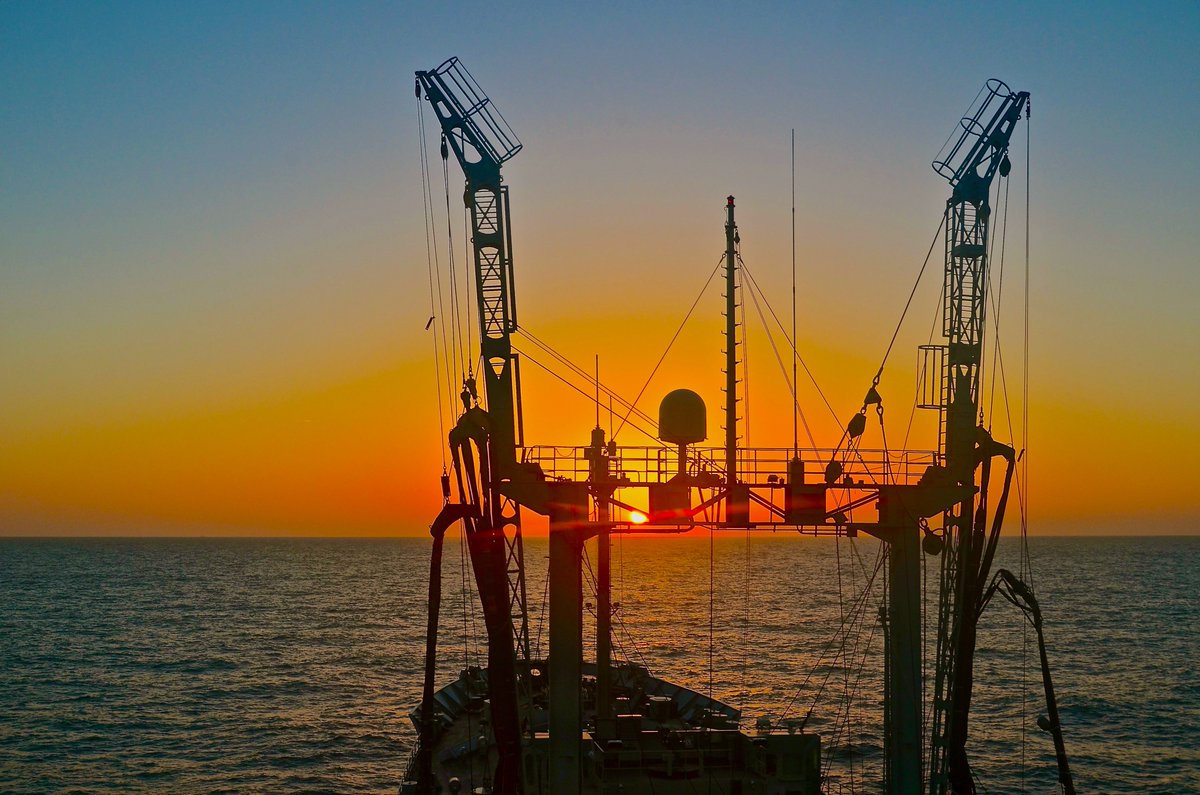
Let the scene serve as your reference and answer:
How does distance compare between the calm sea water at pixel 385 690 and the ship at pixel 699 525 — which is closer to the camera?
the ship at pixel 699 525

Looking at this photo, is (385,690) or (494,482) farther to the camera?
(385,690)

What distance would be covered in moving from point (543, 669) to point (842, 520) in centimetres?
3418

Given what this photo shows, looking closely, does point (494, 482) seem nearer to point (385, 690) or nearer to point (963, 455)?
point (963, 455)

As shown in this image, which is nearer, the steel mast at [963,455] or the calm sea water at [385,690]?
the steel mast at [963,455]

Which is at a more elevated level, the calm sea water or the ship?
the ship

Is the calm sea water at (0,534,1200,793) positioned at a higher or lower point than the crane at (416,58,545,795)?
lower

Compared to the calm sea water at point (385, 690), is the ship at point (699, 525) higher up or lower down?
higher up

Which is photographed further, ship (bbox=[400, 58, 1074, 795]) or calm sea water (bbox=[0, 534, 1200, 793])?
calm sea water (bbox=[0, 534, 1200, 793])

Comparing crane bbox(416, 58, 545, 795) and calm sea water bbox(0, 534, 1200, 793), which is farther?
calm sea water bbox(0, 534, 1200, 793)

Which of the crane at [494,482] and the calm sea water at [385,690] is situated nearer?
the crane at [494,482]

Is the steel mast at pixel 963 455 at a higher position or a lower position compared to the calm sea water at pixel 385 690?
higher

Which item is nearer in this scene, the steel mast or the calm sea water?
the steel mast

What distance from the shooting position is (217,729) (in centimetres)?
8038

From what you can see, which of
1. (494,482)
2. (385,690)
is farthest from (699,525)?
(385,690)
